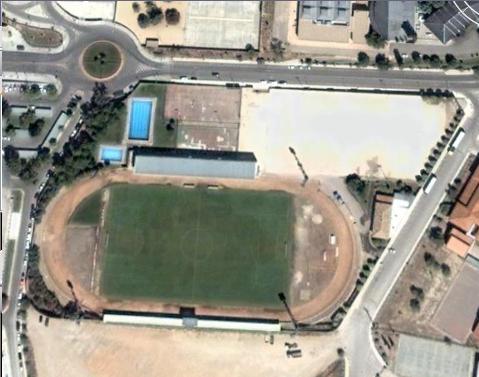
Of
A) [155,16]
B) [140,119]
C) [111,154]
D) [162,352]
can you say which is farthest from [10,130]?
[162,352]

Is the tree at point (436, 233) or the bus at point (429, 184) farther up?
the bus at point (429, 184)

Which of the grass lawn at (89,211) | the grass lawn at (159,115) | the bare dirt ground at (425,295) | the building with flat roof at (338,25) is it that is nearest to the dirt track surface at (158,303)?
the grass lawn at (89,211)

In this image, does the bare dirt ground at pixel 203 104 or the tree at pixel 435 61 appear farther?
the bare dirt ground at pixel 203 104

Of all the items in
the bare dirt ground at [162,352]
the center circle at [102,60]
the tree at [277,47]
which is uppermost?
the tree at [277,47]

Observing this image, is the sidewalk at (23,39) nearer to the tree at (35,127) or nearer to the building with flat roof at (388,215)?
the tree at (35,127)

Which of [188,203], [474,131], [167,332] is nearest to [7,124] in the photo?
[188,203]

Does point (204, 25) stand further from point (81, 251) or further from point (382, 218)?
point (382, 218)

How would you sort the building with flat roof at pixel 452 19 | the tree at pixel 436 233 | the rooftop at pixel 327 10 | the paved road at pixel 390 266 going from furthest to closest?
the rooftop at pixel 327 10, the building with flat roof at pixel 452 19, the tree at pixel 436 233, the paved road at pixel 390 266

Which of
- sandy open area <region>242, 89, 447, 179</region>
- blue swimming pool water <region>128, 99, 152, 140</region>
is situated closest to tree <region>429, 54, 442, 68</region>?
sandy open area <region>242, 89, 447, 179</region>

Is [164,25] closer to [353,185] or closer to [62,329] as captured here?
[353,185]
